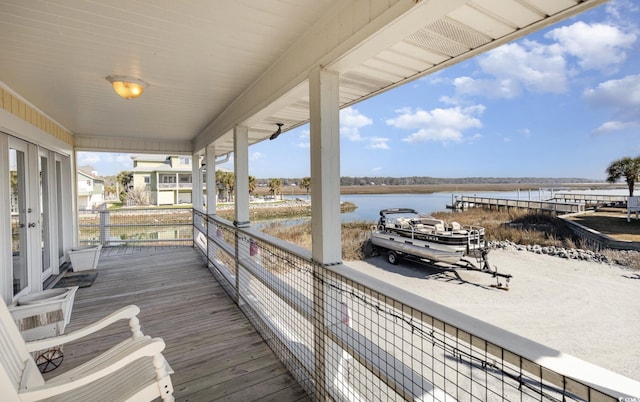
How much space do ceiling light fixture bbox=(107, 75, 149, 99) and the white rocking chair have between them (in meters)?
1.79

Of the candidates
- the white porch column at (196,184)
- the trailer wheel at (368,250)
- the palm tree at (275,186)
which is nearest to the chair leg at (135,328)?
the white porch column at (196,184)

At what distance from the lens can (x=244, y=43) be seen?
1.95 meters

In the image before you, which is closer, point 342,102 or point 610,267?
point 342,102

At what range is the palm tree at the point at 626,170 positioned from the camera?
5.48 metres

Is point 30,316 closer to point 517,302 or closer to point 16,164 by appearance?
point 16,164

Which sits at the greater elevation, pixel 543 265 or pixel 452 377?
pixel 543 265

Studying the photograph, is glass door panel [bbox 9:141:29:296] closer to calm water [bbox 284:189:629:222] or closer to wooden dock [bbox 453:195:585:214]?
calm water [bbox 284:189:629:222]

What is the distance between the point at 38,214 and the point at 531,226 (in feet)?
40.8

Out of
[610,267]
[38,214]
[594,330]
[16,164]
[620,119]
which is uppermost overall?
[620,119]

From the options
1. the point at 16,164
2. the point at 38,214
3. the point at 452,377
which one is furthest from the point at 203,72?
the point at 452,377

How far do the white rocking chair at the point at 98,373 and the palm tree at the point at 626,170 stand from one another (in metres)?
7.99

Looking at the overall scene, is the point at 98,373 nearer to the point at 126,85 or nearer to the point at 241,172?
the point at 126,85

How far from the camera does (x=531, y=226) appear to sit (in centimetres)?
984

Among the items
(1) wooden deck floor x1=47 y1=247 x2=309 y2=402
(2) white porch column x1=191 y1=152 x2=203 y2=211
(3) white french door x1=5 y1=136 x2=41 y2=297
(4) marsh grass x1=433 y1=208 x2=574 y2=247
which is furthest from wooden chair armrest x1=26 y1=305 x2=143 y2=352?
(4) marsh grass x1=433 y1=208 x2=574 y2=247
